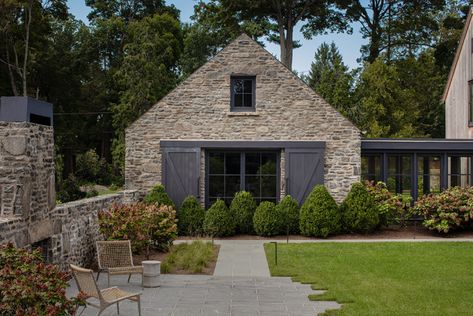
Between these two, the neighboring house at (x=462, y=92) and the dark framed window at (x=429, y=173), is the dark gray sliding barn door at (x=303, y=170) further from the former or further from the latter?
the neighboring house at (x=462, y=92)

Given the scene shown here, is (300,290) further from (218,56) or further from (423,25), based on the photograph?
(423,25)

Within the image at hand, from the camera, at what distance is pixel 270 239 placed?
16.1 meters

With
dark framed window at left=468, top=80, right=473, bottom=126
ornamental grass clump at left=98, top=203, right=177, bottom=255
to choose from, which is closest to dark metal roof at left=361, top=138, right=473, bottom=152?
dark framed window at left=468, top=80, right=473, bottom=126

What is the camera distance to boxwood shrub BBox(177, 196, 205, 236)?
1645cm

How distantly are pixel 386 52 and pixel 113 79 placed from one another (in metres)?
17.4

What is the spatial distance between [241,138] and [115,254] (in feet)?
25.9

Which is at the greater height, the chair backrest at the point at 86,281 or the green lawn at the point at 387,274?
the chair backrest at the point at 86,281

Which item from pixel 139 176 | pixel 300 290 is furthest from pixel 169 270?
pixel 139 176

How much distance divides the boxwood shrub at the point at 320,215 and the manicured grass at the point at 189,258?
134 inches

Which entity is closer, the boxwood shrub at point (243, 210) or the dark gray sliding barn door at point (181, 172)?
the boxwood shrub at point (243, 210)

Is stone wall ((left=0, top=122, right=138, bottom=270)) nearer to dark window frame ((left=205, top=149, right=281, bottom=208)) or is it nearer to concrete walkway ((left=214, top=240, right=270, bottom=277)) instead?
concrete walkway ((left=214, top=240, right=270, bottom=277))

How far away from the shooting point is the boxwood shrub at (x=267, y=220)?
53.3 ft

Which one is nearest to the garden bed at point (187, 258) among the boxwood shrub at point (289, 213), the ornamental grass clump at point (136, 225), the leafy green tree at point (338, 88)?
the ornamental grass clump at point (136, 225)

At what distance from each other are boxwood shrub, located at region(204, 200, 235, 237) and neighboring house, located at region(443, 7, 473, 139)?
32.7 feet
